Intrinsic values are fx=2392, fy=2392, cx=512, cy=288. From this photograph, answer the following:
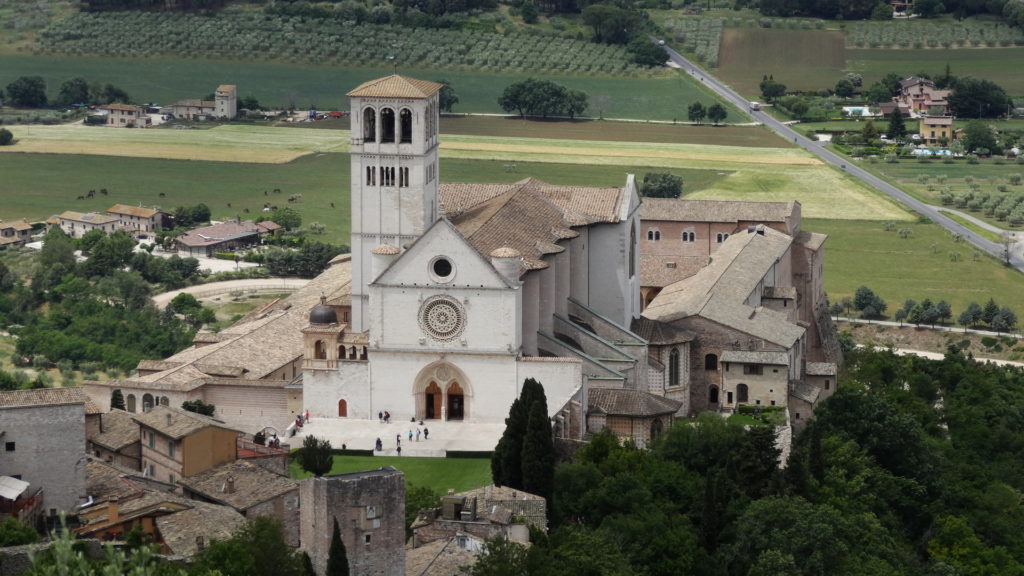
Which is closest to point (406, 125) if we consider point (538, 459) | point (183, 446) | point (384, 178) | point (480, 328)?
point (384, 178)

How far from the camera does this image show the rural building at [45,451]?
8325 cm

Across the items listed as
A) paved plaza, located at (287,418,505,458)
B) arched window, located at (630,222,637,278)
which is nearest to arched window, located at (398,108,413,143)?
paved plaza, located at (287,418,505,458)

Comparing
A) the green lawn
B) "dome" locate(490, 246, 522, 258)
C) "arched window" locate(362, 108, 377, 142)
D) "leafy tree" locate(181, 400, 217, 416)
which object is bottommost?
the green lawn

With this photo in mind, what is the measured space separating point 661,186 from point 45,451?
106185 millimetres

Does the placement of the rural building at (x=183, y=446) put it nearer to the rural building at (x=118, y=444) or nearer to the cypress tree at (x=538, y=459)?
the rural building at (x=118, y=444)

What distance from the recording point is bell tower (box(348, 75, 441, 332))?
4151 inches

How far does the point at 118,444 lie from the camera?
3627 inches

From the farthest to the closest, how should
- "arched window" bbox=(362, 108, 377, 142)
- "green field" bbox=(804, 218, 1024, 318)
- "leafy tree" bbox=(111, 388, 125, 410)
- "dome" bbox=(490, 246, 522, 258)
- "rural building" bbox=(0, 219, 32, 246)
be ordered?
"rural building" bbox=(0, 219, 32, 246)
"green field" bbox=(804, 218, 1024, 318)
"arched window" bbox=(362, 108, 377, 142)
"leafy tree" bbox=(111, 388, 125, 410)
"dome" bbox=(490, 246, 522, 258)

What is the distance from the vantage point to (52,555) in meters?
69.2

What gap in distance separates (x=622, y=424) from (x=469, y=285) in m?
8.63

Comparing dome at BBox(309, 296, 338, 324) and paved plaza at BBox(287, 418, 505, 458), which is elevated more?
dome at BBox(309, 296, 338, 324)

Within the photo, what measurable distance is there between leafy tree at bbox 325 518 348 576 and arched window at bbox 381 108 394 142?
3287 cm

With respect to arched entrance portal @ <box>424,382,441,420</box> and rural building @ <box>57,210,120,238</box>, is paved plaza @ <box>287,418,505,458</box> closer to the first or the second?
arched entrance portal @ <box>424,382,441,420</box>

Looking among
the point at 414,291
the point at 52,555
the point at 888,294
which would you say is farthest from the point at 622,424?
the point at 888,294
